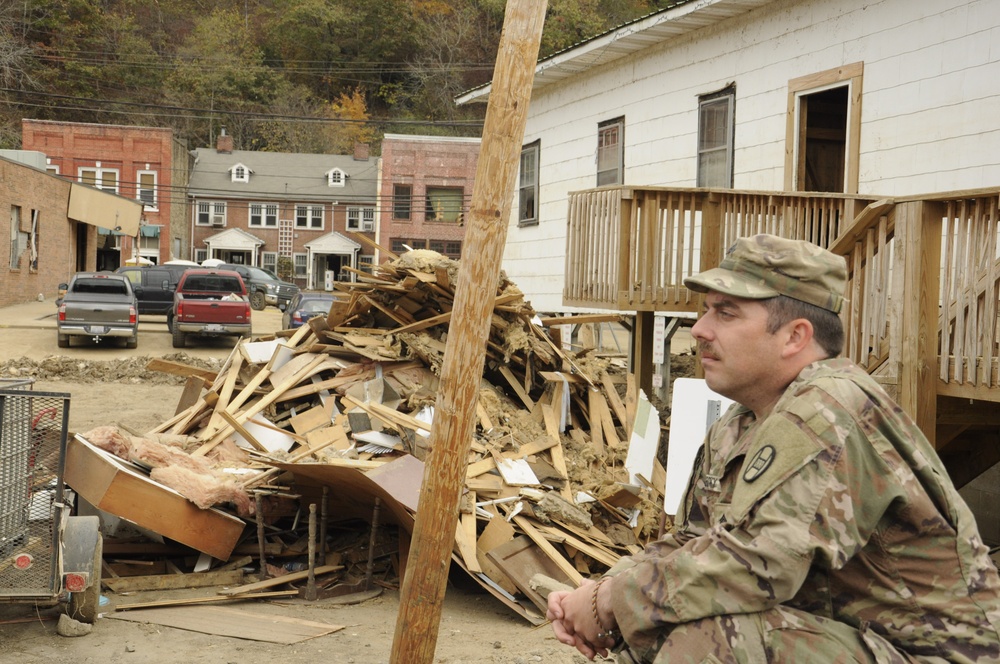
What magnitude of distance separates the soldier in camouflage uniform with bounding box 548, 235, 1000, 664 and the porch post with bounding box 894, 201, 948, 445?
16.2ft

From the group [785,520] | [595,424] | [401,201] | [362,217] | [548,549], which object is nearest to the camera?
[785,520]

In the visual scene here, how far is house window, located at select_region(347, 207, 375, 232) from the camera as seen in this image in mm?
64250

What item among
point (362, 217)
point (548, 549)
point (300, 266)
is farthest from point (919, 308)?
point (300, 266)

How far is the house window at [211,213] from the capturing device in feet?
212

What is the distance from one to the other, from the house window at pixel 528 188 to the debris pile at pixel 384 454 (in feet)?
24.6

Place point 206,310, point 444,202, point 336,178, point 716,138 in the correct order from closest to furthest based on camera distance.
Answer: point 716,138, point 206,310, point 444,202, point 336,178

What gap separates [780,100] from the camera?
1309 cm

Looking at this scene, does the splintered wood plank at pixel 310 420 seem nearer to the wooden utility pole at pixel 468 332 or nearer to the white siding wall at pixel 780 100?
the wooden utility pole at pixel 468 332

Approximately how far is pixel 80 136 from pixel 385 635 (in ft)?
197

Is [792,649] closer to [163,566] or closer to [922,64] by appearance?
[163,566]

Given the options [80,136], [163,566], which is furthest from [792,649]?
[80,136]

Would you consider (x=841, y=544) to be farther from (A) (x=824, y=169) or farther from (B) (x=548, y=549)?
(A) (x=824, y=169)

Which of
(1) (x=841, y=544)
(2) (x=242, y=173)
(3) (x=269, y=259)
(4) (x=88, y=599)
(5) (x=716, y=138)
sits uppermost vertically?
(2) (x=242, y=173)

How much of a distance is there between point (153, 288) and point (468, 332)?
3124 cm
